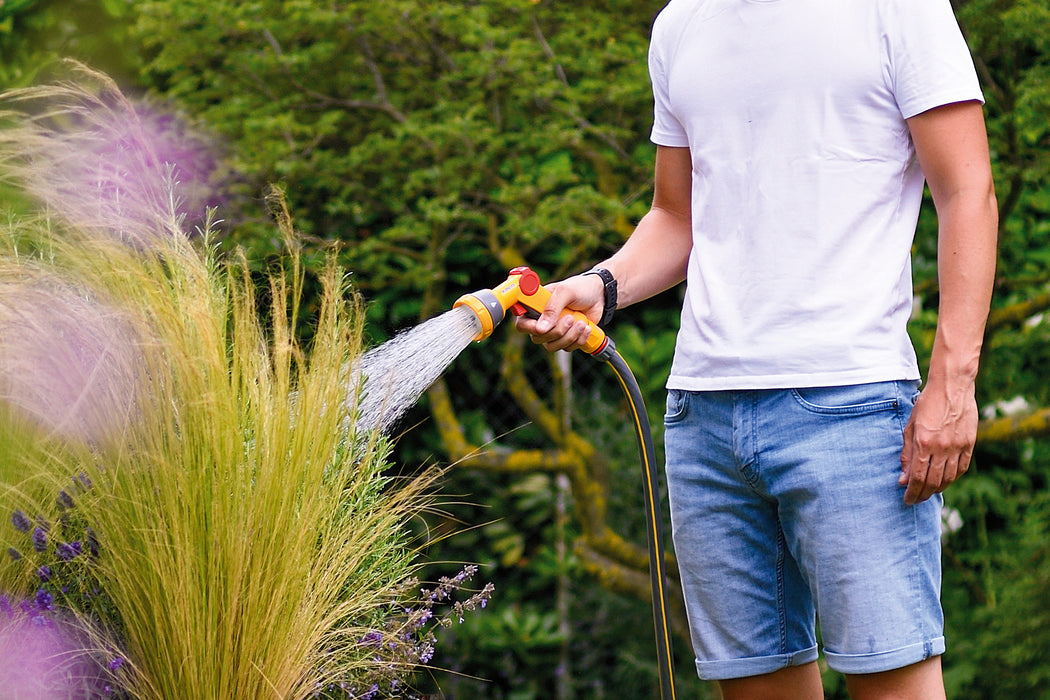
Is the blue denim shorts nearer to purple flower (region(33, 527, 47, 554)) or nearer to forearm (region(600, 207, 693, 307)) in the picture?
forearm (region(600, 207, 693, 307))

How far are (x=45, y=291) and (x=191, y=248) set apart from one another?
7.9 inches

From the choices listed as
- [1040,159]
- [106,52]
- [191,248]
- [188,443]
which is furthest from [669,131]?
[106,52]

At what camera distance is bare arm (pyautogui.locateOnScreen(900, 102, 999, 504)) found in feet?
4.88

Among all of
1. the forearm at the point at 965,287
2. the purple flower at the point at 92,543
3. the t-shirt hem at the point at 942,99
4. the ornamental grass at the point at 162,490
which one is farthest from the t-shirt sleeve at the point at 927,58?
the purple flower at the point at 92,543

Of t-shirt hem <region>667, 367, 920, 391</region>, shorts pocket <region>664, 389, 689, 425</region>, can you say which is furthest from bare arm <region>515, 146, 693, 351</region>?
t-shirt hem <region>667, 367, 920, 391</region>

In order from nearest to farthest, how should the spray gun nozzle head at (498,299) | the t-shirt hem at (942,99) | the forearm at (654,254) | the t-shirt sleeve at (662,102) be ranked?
1. the t-shirt hem at (942,99)
2. the spray gun nozzle head at (498,299)
3. the t-shirt sleeve at (662,102)
4. the forearm at (654,254)

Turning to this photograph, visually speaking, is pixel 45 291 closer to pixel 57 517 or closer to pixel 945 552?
pixel 57 517

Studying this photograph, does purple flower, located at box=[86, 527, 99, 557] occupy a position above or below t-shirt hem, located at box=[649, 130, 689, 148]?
below

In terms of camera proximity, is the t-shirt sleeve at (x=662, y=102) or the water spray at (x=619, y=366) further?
the t-shirt sleeve at (x=662, y=102)

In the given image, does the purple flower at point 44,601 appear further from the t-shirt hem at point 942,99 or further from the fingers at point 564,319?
the t-shirt hem at point 942,99

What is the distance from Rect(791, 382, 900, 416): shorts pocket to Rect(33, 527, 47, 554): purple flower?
102 cm

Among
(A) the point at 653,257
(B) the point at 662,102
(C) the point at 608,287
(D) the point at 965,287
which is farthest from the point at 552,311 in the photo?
(D) the point at 965,287

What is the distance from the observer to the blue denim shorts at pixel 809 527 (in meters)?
1.53

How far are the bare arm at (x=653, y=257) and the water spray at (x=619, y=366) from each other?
36 mm
